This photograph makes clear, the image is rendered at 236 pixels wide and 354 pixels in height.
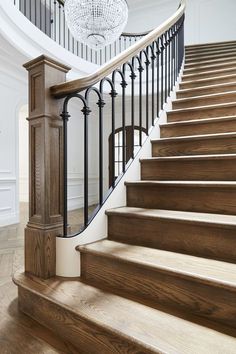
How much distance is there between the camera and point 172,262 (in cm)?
116

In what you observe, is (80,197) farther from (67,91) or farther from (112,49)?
(67,91)

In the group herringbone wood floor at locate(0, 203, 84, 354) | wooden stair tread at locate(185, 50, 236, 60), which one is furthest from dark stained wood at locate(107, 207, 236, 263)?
wooden stair tread at locate(185, 50, 236, 60)

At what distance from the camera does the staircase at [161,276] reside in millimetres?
915

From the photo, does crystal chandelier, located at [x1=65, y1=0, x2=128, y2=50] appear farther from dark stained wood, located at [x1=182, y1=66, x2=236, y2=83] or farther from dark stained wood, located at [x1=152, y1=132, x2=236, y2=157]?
dark stained wood, located at [x1=152, y1=132, x2=236, y2=157]

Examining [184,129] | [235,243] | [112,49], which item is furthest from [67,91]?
[112,49]

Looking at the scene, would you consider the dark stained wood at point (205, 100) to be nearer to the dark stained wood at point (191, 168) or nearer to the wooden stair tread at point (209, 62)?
the dark stained wood at point (191, 168)

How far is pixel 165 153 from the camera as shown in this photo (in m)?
2.13

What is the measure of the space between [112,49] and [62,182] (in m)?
6.24

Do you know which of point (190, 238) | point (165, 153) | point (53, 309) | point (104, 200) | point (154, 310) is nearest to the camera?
point (154, 310)

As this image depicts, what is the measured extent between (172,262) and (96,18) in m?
3.00

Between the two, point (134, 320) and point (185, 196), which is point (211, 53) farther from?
point (134, 320)

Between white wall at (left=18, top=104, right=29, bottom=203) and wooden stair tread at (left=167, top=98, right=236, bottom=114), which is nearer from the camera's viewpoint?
wooden stair tread at (left=167, top=98, right=236, bottom=114)

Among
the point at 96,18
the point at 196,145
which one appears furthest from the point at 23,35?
the point at 196,145

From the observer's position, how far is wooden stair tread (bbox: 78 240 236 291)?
99 centimetres
